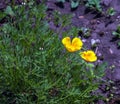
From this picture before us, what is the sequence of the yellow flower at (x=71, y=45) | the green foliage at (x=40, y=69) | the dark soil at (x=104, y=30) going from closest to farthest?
the yellow flower at (x=71, y=45)
the green foliage at (x=40, y=69)
the dark soil at (x=104, y=30)

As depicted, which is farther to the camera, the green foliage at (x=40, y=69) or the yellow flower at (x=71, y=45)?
the green foliage at (x=40, y=69)

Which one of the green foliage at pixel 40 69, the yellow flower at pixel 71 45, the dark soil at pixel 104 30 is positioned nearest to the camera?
the yellow flower at pixel 71 45

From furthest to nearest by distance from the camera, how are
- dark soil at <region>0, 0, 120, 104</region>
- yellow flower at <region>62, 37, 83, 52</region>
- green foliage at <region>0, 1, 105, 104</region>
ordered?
dark soil at <region>0, 0, 120, 104</region>, green foliage at <region>0, 1, 105, 104</region>, yellow flower at <region>62, 37, 83, 52</region>

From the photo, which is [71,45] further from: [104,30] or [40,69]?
[104,30]

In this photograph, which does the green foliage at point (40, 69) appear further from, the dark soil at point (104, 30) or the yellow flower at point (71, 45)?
the dark soil at point (104, 30)

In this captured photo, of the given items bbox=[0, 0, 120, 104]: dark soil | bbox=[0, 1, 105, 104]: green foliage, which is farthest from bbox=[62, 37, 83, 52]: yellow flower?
bbox=[0, 0, 120, 104]: dark soil

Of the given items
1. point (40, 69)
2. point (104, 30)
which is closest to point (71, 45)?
point (40, 69)

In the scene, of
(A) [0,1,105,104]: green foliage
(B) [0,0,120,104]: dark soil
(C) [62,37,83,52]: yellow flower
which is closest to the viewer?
(C) [62,37,83,52]: yellow flower

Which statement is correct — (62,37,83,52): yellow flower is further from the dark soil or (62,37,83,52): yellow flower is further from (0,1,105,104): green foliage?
the dark soil

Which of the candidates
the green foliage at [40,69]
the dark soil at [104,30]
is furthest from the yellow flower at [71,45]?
the dark soil at [104,30]
